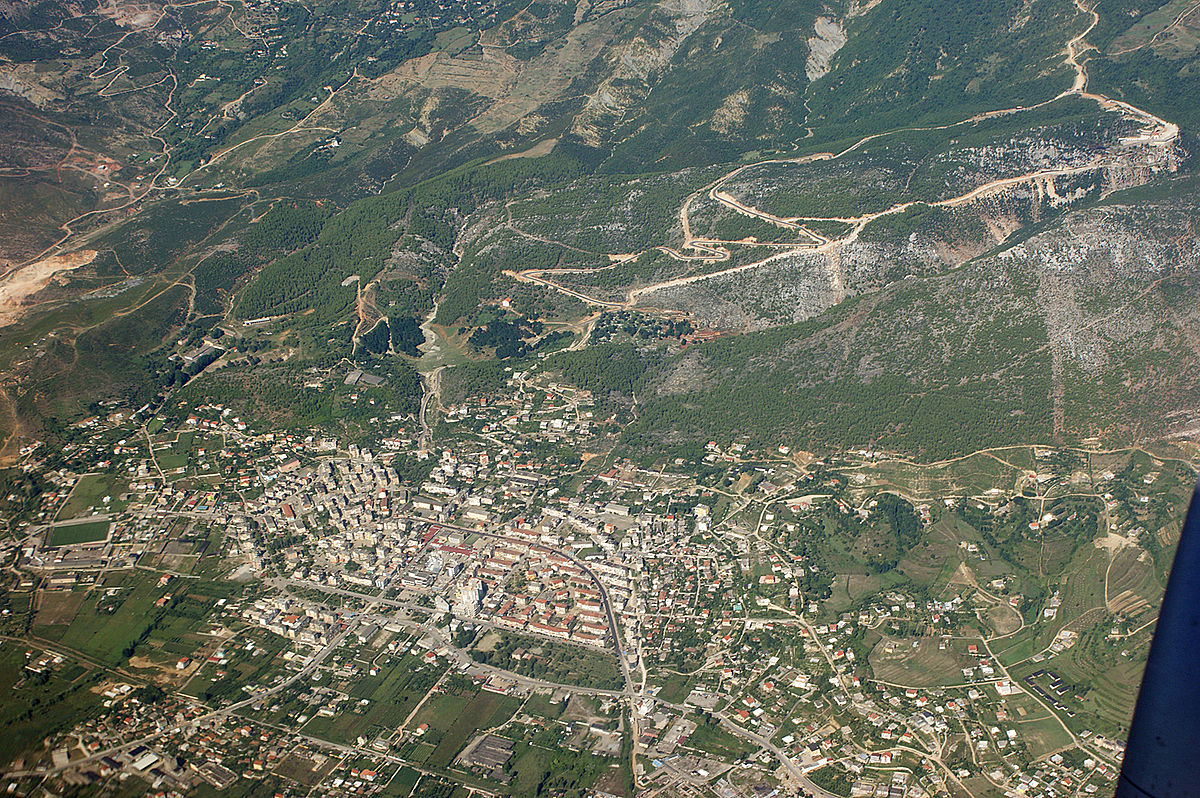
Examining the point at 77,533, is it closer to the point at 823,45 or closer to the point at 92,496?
the point at 92,496

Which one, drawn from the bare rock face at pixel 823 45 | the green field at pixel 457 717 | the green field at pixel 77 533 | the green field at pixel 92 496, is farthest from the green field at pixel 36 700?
the bare rock face at pixel 823 45

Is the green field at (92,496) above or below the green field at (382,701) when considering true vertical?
above

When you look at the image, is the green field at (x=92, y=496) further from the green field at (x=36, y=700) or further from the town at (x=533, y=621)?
the green field at (x=36, y=700)

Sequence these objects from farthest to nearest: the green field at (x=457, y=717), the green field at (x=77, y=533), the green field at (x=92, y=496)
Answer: the green field at (x=92, y=496), the green field at (x=77, y=533), the green field at (x=457, y=717)

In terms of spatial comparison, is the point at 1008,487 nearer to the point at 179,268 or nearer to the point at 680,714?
the point at 680,714

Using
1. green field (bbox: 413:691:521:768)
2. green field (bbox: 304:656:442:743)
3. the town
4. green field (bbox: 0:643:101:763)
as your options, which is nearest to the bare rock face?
the town

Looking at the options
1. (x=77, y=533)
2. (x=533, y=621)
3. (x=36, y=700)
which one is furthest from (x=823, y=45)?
(x=36, y=700)

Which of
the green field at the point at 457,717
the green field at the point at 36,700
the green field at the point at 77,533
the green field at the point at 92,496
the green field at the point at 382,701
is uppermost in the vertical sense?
the green field at the point at 92,496

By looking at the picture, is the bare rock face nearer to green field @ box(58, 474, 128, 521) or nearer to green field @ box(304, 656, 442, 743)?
green field @ box(58, 474, 128, 521)

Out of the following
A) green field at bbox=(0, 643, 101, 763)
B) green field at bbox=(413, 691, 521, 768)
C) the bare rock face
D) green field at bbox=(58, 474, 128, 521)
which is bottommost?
green field at bbox=(413, 691, 521, 768)
